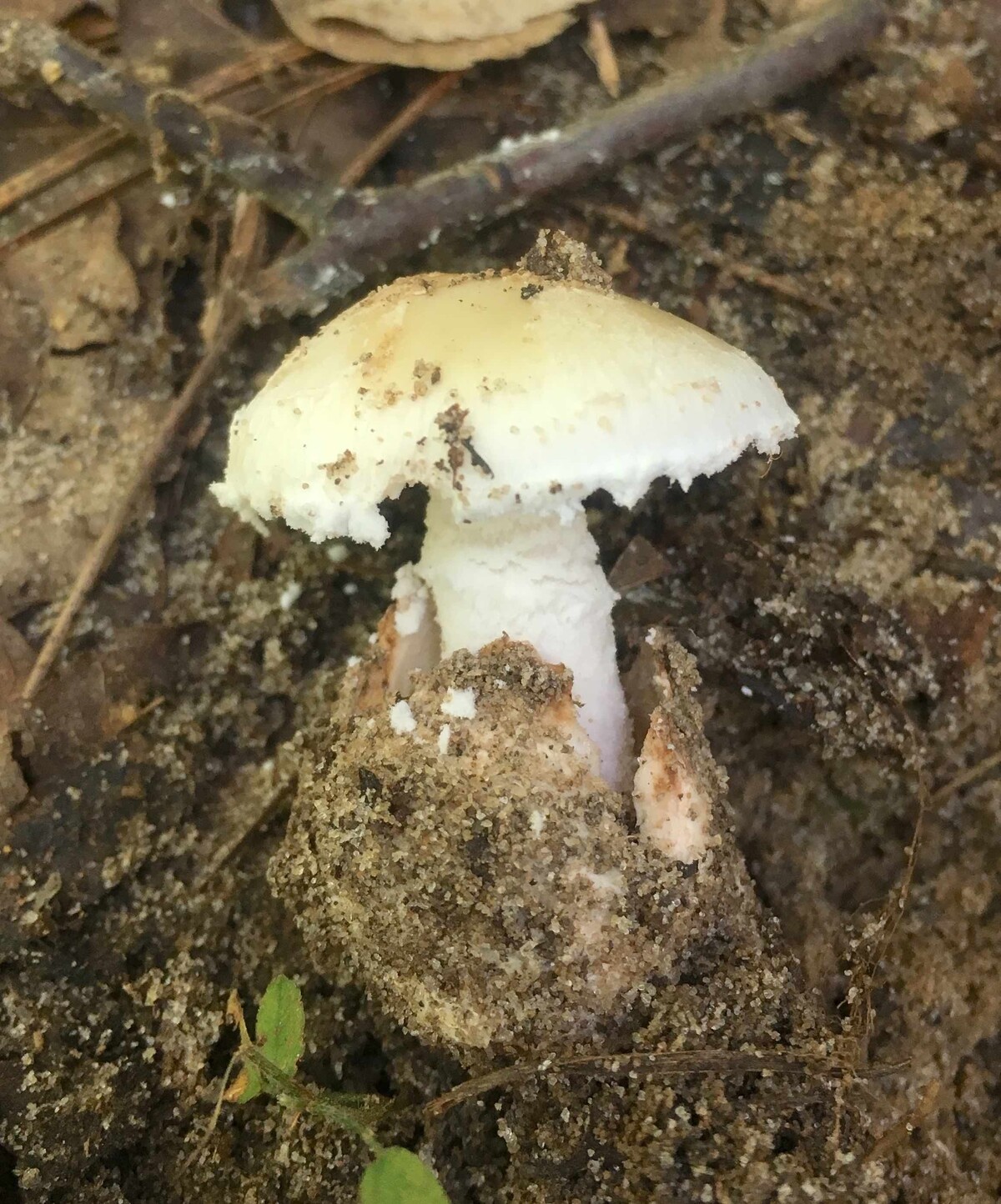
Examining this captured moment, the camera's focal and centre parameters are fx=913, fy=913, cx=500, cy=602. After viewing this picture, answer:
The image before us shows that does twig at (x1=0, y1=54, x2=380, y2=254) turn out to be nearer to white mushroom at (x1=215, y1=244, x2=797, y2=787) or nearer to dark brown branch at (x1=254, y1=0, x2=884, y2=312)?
dark brown branch at (x1=254, y1=0, x2=884, y2=312)

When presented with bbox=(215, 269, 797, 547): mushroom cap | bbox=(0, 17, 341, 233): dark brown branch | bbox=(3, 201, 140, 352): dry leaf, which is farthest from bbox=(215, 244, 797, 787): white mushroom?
bbox=(3, 201, 140, 352): dry leaf

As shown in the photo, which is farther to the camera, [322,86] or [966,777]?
[322,86]

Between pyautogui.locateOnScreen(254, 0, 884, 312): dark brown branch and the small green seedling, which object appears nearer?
the small green seedling

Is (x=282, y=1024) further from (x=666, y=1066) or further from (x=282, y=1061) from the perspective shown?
(x=666, y=1066)

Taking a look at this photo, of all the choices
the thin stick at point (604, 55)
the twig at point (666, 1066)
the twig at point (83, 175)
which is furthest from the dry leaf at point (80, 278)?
the twig at point (666, 1066)

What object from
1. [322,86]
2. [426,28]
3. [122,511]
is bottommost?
[122,511]

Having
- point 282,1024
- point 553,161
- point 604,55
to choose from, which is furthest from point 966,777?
point 604,55

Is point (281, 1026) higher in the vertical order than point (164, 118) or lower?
lower
